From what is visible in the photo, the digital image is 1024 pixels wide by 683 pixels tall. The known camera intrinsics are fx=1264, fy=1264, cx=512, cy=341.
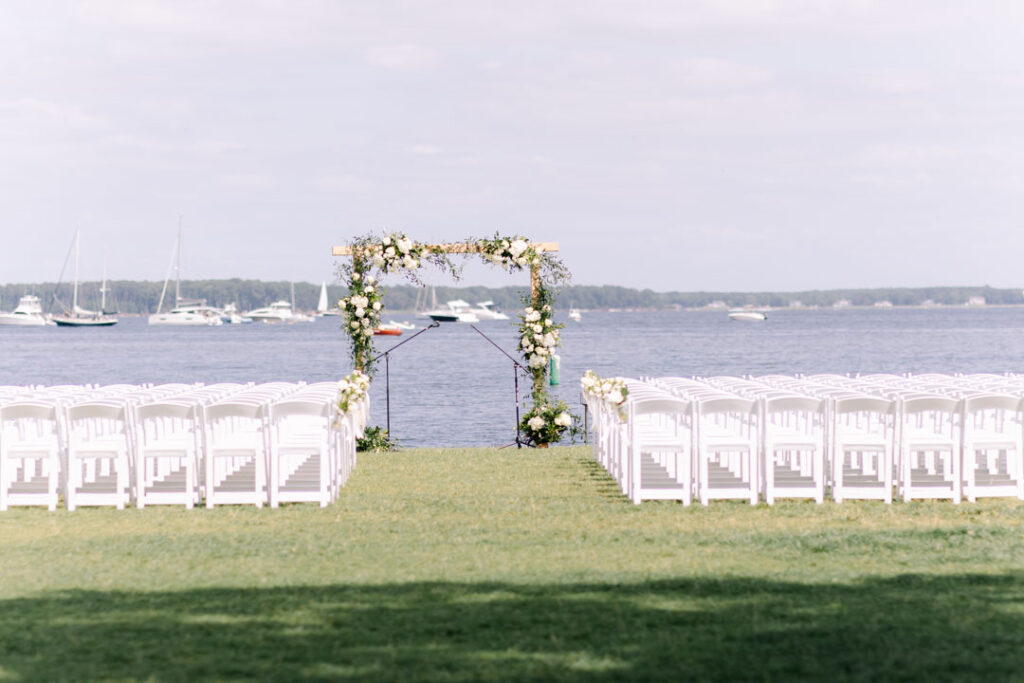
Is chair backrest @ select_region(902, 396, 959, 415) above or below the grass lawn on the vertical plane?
above

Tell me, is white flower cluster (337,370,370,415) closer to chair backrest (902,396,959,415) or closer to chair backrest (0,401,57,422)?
chair backrest (0,401,57,422)

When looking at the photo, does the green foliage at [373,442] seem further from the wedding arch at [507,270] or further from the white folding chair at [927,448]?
the white folding chair at [927,448]

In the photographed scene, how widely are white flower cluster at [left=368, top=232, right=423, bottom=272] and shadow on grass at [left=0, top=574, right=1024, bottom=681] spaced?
12.1 metres

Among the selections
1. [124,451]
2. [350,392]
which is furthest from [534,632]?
[350,392]

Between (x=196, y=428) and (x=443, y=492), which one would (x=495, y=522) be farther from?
(x=196, y=428)

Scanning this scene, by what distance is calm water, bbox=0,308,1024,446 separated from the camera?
41.3 metres

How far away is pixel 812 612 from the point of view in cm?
681

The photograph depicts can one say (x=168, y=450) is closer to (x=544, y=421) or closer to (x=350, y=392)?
(x=350, y=392)

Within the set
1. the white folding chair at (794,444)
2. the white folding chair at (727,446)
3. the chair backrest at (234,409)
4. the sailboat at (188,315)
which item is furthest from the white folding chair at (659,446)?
the sailboat at (188,315)

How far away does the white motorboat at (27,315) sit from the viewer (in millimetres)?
166000

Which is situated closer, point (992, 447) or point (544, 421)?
point (992, 447)

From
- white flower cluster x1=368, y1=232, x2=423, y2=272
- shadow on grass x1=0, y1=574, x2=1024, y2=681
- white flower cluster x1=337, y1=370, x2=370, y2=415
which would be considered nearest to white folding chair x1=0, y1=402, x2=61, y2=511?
white flower cluster x1=337, y1=370, x2=370, y2=415

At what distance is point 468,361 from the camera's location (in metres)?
78.3

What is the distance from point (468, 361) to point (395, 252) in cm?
5896
